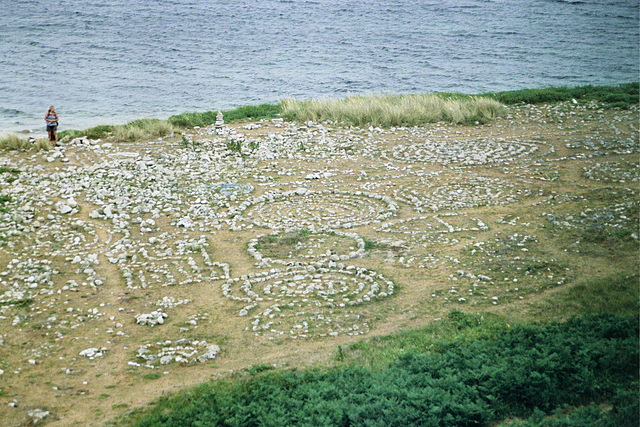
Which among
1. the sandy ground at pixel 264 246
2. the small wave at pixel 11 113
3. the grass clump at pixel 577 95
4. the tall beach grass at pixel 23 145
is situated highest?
the tall beach grass at pixel 23 145

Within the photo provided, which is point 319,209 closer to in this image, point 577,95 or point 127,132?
point 127,132

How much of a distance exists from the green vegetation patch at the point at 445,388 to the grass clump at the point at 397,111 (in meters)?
16.2

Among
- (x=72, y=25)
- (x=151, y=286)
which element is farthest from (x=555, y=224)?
(x=72, y=25)

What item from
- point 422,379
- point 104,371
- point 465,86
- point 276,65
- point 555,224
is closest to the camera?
point 422,379

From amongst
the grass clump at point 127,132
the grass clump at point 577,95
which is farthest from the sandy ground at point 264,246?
the grass clump at point 577,95

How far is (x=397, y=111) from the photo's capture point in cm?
2356

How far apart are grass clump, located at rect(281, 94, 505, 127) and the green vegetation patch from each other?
53.3 ft

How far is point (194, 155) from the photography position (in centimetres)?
1927

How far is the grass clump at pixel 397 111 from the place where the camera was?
23.3 m

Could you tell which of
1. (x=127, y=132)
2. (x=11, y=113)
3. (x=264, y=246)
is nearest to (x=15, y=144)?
(x=127, y=132)

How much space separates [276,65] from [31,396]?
43806mm

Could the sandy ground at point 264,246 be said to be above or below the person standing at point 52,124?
below

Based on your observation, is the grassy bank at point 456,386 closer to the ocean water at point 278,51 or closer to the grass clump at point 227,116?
the grass clump at point 227,116

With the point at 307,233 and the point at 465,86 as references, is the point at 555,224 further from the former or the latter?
the point at 465,86
